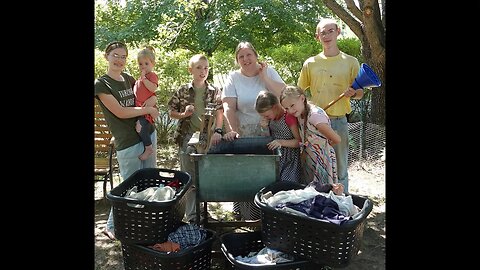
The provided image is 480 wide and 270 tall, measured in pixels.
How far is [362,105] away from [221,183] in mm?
5524

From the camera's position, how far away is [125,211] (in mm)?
2803

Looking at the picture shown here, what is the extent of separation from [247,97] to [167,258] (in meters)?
1.39

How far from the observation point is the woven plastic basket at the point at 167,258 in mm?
2783

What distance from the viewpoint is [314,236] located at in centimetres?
247

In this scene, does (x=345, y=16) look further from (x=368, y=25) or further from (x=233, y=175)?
(x=233, y=175)

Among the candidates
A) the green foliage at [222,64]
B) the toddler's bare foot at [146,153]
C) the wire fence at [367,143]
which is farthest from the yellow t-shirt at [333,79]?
the green foliage at [222,64]

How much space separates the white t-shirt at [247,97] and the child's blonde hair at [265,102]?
0.95ft

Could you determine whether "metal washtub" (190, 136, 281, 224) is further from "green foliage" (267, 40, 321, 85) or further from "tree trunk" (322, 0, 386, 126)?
"green foliage" (267, 40, 321, 85)

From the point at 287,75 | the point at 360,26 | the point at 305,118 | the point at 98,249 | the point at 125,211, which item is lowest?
the point at 98,249

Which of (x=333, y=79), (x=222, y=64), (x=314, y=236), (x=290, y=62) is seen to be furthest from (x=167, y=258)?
(x=222, y=64)

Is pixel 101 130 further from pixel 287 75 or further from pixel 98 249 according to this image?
pixel 287 75

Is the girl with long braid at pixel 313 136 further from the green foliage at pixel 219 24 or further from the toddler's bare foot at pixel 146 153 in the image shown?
the green foliage at pixel 219 24
